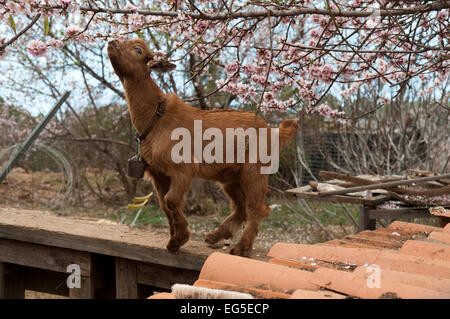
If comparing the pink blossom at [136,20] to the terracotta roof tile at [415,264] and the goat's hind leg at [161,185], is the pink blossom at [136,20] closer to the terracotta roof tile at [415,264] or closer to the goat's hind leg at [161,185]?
the goat's hind leg at [161,185]

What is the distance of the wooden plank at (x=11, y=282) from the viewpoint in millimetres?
2906

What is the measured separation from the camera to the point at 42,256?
8.86 feet

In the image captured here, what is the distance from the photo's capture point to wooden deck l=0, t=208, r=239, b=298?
7.35ft

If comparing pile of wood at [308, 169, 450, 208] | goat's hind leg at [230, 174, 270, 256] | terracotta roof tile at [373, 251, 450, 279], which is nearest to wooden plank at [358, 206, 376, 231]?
pile of wood at [308, 169, 450, 208]

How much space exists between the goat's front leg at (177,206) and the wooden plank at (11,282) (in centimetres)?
163

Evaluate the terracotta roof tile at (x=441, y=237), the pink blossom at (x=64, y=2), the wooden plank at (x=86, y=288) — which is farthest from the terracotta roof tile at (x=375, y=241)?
the pink blossom at (x=64, y=2)

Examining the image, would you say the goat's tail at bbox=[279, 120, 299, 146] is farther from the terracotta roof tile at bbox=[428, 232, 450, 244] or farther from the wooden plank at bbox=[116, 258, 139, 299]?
the wooden plank at bbox=[116, 258, 139, 299]

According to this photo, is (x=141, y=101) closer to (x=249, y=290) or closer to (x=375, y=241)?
(x=249, y=290)

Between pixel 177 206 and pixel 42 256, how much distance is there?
1385 millimetres

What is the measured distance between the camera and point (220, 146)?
197 centimetres

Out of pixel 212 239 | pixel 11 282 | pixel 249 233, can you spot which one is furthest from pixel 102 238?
pixel 11 282

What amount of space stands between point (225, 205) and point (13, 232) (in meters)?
5.16

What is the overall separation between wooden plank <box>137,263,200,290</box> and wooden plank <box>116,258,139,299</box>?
4cm
